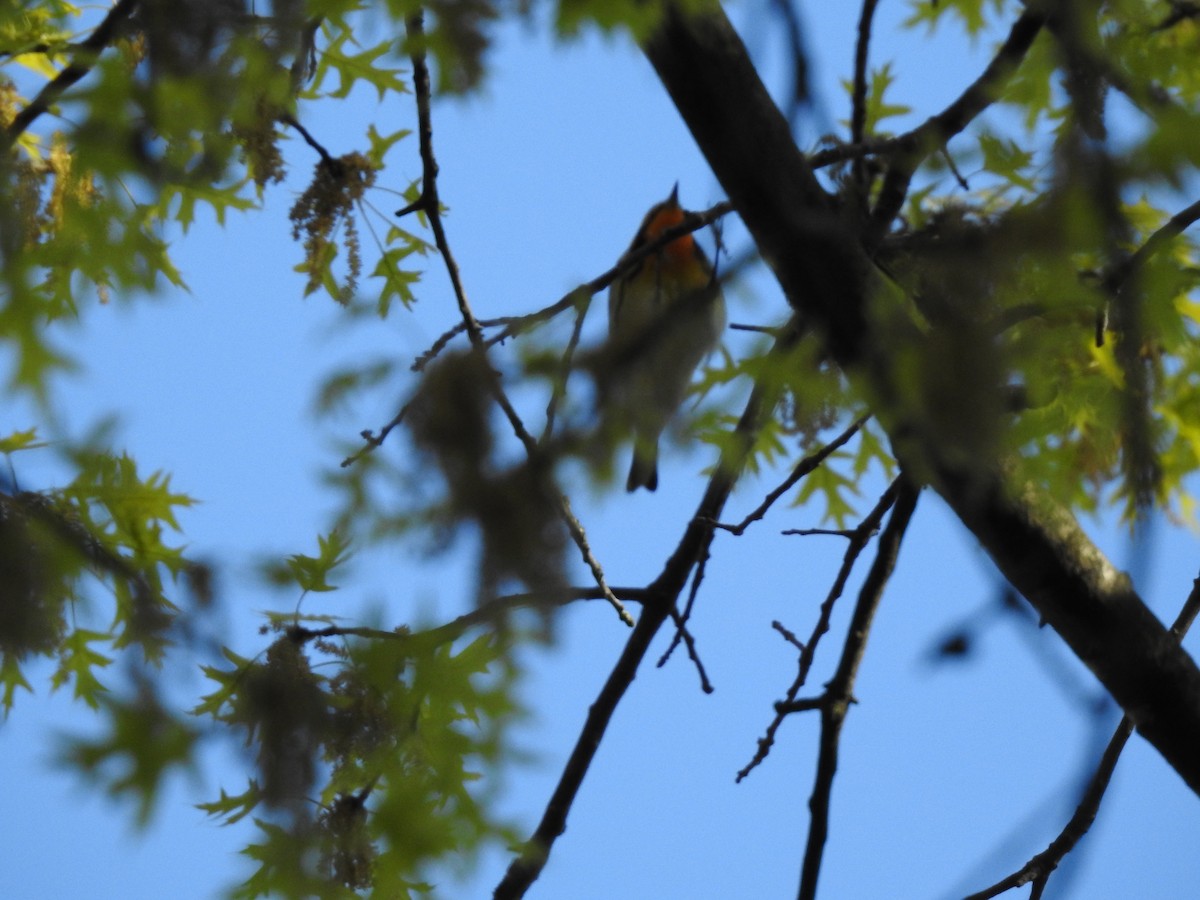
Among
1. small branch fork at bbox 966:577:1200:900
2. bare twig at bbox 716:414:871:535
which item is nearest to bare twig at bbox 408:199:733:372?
bare twig at bbox 716:414:871:535

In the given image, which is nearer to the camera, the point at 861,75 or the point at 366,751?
the point at 366,751

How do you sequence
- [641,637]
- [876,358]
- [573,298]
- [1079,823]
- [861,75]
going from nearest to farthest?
[876,358] → [573,298] → [1079,823] → [861,75] → [641,637]

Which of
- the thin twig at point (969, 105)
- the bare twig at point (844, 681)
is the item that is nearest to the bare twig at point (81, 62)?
the thin twig at point (969, 105)

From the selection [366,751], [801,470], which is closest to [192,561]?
[366,751]

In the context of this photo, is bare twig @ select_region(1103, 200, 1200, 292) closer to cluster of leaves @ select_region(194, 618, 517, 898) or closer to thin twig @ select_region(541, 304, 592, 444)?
thin twig @ select_region(541, 304, 592, 444)

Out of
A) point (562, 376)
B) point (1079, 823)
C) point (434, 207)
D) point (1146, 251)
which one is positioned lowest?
point (1079, 823)

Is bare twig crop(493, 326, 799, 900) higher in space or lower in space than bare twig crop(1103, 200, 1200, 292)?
higher

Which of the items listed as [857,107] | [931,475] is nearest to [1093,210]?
[931,475]

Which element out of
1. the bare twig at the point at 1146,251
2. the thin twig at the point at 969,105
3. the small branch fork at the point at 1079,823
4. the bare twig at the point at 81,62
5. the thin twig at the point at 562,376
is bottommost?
the small branch fork at the point at 1079,823

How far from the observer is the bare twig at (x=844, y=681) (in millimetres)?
2225

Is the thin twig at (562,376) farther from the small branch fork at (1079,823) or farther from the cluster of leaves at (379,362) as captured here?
the small branch fork at (1079,823)

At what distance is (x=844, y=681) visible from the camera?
2.41 metres

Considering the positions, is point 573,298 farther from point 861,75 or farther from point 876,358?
point 861,75

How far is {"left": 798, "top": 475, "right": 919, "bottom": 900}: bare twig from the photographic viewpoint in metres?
2.22
